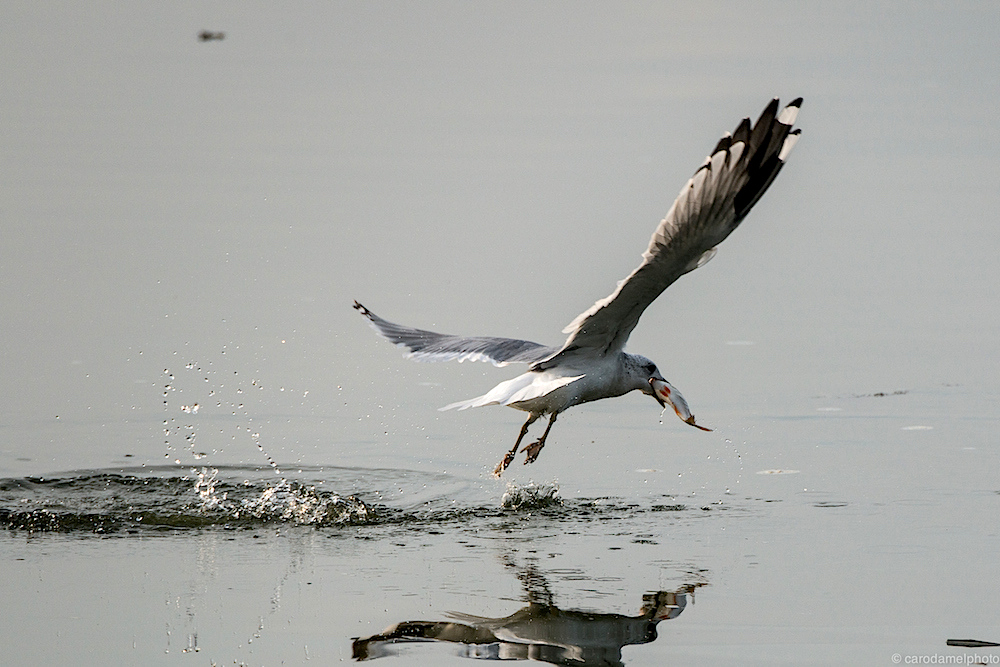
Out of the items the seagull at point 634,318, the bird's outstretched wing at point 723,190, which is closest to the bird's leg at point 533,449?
the seagull at point 634,318

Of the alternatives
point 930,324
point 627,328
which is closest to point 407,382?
point 627,328

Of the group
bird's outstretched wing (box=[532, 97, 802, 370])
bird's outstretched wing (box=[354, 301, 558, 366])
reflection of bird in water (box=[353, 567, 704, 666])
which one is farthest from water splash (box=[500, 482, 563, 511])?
reflection of bird in water (box=[353, 567, 704, 666])

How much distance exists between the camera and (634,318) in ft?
24.9

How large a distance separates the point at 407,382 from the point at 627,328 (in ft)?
9.91

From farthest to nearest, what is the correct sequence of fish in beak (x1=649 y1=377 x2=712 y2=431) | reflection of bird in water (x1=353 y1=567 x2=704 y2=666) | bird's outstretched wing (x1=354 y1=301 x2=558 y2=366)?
fish in beak (x1=649 y1=377 x2=712 y2=431)
bird's outstretched wing (x1=354 y1=301 x2=558 y2=366)
reflection of bird in water (x1=353 y1=567 x2=704 y2=666)

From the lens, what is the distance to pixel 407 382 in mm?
10375

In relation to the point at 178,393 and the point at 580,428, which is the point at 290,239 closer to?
the point at 178,393

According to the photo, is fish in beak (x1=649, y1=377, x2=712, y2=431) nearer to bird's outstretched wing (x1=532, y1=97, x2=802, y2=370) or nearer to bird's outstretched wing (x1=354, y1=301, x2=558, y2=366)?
bird's outstretched wing (x1=354, y1=301, x2=558, y2=366)

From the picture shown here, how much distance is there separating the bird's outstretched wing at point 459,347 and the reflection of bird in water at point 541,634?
2.43 meters

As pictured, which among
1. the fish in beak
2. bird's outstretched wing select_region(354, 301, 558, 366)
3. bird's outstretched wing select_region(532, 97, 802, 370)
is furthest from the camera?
the fish in beak

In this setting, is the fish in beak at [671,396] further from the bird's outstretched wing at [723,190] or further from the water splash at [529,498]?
the bird's outstretched wing at [723,190]

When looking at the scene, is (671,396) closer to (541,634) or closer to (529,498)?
(529,498)

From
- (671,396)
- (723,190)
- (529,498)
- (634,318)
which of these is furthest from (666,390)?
(723,190)

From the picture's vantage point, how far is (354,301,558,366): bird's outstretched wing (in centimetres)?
798
